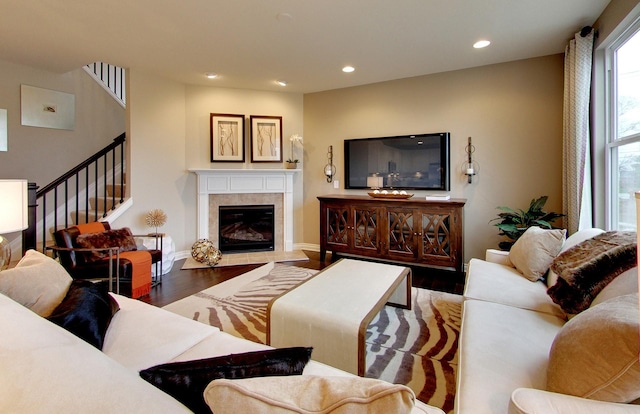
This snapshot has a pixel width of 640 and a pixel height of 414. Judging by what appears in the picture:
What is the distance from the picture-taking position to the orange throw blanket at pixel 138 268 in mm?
3072

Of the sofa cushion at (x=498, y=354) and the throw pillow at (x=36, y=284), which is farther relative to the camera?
the throw pillow at (x=36, y=284)

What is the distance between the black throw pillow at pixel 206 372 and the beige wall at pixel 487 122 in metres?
3.88

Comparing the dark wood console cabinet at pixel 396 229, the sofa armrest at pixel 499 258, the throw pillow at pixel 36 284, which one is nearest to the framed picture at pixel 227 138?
the dark wood console cabinet at pixel 396 229

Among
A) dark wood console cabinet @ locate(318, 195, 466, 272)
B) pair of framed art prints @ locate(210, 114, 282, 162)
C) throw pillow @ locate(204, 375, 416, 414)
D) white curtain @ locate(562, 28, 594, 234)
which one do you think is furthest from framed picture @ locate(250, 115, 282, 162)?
throw pillow @ locate(204, 375, 416, 414)

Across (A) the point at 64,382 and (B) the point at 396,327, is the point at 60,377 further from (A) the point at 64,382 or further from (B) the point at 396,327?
(B) the point at 396,327

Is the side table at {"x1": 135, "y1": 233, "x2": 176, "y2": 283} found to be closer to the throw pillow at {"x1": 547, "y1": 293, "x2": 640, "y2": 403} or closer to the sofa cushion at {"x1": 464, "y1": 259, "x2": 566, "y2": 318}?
the sofa cushion at {"x1": 464, "y1": 259, "x2": 566, "y2": 318}

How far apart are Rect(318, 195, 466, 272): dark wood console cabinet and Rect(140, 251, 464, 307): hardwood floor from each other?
0.18 m

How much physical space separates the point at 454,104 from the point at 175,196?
13.9 feet

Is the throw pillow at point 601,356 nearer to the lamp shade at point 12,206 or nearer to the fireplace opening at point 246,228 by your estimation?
the lamp shade at point 12,206

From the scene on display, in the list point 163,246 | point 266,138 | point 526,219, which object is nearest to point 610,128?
point 526,219

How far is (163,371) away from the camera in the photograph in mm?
838

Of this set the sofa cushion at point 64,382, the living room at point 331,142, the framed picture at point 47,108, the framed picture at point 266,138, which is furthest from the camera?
the framed picture at point 266,138

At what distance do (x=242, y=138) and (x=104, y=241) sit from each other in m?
2.48

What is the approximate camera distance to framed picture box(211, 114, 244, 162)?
485 cm
